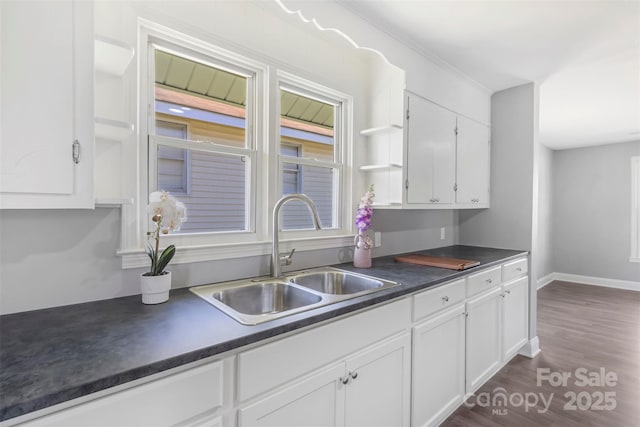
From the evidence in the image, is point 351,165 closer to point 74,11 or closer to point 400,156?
point 400,156

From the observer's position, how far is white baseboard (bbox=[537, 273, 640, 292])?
5215 mm

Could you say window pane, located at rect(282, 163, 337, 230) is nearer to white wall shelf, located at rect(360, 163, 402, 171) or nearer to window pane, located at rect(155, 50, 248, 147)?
white wall shelf, located at rect(360, 163, 402, 171)

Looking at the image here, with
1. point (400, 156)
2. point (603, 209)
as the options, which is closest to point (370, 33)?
point (400, 156)

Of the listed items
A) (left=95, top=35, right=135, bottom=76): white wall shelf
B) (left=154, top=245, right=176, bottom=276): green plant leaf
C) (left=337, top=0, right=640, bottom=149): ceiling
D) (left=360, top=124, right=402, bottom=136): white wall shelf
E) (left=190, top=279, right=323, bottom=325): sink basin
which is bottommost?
(left=190, top=279, right=323, bottom=325): sink basin

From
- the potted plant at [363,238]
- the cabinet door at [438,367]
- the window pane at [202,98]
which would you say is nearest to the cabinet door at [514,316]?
the cabinet door at [438,367]

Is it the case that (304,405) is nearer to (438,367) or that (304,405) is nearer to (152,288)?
(152,288)

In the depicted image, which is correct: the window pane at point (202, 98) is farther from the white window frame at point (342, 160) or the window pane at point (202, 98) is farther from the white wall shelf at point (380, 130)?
the white wall shelf at point (380, 130)

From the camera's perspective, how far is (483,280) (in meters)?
2.28

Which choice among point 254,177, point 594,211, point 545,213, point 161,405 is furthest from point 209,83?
point 594,211

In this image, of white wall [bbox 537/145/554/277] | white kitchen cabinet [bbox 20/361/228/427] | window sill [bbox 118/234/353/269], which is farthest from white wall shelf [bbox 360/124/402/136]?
white wall [bbox 537/145/554/277]

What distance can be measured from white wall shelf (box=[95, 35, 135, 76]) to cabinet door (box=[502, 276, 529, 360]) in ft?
9.12

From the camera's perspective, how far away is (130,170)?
1.45 m

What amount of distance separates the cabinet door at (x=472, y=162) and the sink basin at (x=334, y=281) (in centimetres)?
138

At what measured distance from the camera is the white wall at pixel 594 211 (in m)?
5.21
